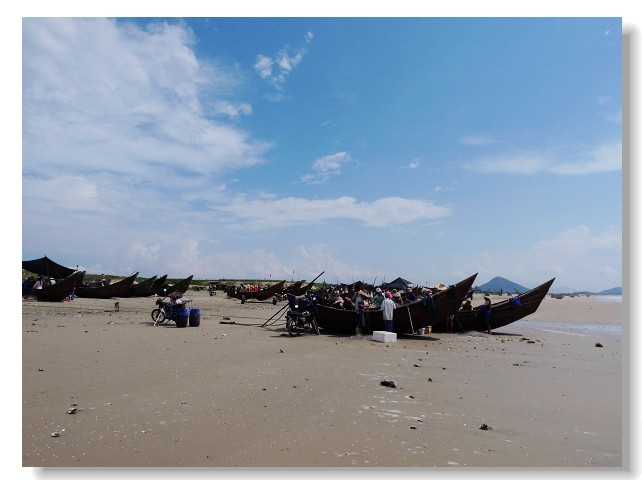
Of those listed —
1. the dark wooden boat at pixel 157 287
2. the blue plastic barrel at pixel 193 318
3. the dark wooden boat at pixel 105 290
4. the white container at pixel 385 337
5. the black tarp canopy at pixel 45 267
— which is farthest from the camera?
the dark wooden boat at pixel 157 287

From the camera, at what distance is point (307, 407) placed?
19.1 ft

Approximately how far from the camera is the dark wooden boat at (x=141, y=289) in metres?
36.8

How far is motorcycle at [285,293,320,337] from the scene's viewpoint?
14188 mm

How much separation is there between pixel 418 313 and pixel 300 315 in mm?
4237

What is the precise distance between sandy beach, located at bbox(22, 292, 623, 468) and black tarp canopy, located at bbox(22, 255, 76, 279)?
81.0 ft

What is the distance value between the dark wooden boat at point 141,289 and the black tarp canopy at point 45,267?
558 centimetres

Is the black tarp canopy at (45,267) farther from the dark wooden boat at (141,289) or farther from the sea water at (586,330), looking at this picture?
the sea water at (586,330)

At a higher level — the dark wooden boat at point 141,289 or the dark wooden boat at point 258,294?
the dark wooden boat at point 141,289

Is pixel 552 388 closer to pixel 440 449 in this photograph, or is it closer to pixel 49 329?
pixel 440 449

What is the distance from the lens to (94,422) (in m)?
4.94

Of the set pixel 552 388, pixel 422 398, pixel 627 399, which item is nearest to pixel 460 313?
pixel 552 388

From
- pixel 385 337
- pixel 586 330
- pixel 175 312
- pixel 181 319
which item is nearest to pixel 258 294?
pixel 175 312

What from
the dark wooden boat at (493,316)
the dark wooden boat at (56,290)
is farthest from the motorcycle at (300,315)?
the dark wooden boat at (56,290)

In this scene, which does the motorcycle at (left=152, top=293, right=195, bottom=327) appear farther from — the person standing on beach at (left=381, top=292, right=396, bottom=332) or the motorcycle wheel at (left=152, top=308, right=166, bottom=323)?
the person standing on beach at (left=381, top=292, right=396, bottom=332)
